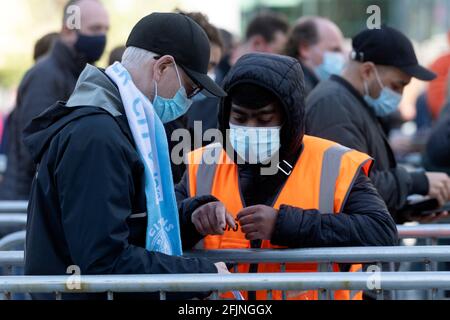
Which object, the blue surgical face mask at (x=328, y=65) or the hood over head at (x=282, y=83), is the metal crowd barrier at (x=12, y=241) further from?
the blue surgical face mask at (x=328, y=65)

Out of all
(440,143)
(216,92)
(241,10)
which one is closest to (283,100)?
(216,92)

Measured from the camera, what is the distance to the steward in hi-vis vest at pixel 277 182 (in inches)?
130

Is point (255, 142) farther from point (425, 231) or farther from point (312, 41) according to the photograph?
point (312, 41)

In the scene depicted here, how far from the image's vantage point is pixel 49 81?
19.5 ft

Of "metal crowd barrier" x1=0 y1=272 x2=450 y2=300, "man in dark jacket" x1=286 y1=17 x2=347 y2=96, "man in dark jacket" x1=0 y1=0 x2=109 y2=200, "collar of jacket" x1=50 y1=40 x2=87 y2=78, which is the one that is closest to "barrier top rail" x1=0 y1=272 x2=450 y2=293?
"metal crowd barrier" x1=0 y1=272 x2=450 y2=300

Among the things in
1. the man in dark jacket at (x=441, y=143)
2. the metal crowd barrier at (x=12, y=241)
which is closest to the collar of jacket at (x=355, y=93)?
the man in dark jacket at (x=441, y=143)

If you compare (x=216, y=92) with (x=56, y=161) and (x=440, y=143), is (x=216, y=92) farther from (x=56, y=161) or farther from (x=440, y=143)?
(x=440, y=143)

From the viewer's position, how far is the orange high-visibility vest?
344cm

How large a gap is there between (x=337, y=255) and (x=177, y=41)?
917mm

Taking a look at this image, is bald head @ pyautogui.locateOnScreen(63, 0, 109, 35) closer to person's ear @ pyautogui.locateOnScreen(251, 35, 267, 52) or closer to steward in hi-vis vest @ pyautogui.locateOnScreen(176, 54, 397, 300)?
person's ear @ pyautogui.locateOnScreen(251, 35, 267, 52)

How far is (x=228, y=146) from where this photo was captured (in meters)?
3.66

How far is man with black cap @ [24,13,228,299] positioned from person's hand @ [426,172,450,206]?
170 centimetres

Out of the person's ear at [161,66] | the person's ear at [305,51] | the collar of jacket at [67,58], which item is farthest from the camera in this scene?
the person's ear at [305,51]

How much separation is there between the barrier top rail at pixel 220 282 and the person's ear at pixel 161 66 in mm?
719
